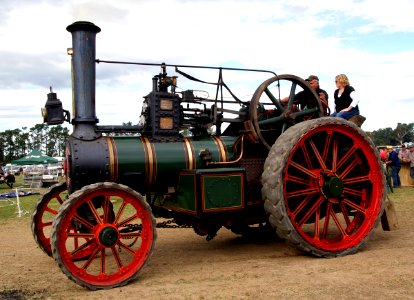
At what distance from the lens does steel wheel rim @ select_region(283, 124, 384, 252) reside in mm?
5086

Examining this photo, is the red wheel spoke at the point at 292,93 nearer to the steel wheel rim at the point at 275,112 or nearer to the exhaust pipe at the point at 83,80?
the steel wheel rim at the point at 275,112

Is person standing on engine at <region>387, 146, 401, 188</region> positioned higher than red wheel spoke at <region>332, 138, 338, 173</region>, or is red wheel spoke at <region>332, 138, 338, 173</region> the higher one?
red wheel spoke at <region>332, 138, 338, 173</region>

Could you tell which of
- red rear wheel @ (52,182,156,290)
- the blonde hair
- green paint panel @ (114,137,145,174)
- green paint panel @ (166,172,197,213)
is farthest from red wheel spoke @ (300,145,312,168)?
red rear wheel @ (52,182,156,290)

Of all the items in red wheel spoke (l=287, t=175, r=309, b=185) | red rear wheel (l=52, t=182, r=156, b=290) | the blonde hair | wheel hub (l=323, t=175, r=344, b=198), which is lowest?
red rear wheel (l=52, t=182, r=156, b=290)

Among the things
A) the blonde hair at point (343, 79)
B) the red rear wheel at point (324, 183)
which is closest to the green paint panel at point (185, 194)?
the red rear wheel at point (324, 183)

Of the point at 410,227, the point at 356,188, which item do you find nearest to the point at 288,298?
the point at 356,188

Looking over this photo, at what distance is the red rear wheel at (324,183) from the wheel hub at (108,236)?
1.62m

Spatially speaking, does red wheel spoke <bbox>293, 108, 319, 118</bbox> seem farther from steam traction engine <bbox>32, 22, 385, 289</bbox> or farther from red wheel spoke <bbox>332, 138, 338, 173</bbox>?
red wheel spoke <bbox>332, 138, 338, 173</bbox>

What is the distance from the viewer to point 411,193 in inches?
486

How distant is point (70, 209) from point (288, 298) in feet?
6.69

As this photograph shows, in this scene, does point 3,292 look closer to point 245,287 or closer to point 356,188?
point 245,287

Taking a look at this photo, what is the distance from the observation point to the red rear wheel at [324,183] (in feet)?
15.7

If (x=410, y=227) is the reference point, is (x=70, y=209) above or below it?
above

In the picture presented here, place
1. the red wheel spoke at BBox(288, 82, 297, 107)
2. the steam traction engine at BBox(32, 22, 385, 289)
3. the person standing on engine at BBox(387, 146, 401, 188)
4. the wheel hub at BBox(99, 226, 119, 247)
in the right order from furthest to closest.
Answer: the person standing on engine at BBox(387, 146, 401, 188), the red wheel spoke at BBox(288, 82, 297, 107), the steam traction engine at BBox(32, 22, 385, 289), the wheel hub at BBox(99, 226, 119, 247)
